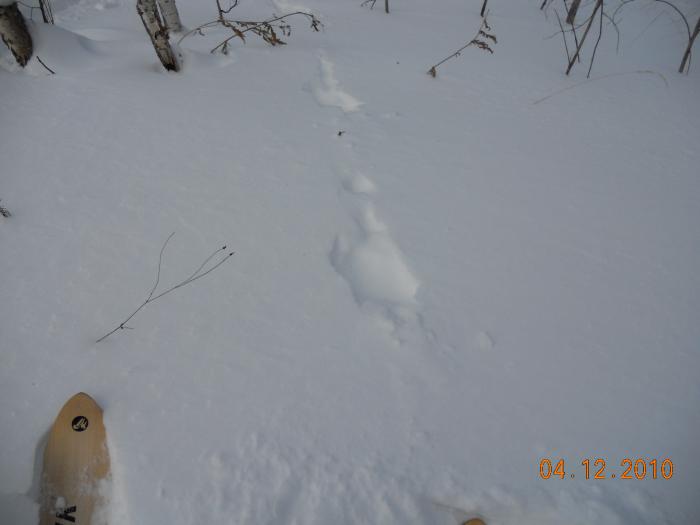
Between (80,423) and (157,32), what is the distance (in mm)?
2098

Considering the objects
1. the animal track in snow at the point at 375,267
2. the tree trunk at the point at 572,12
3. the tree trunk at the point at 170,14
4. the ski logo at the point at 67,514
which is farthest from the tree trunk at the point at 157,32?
the tree trunk at the point at 572,12

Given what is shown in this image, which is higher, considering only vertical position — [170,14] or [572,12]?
[170,14]

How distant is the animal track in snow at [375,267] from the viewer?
4.53 feet

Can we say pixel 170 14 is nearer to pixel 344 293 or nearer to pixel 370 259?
pixel 370 259

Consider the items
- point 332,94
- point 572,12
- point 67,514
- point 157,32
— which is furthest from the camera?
point 572,12

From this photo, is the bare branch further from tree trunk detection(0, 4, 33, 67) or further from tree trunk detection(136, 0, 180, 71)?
tree trunk detection(0, 4, 33, 67)

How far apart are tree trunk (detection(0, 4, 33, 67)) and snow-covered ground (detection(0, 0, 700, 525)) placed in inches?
3.4

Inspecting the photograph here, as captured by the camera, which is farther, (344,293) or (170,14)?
(170,14)

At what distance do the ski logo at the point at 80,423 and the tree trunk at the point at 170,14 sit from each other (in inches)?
107
